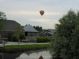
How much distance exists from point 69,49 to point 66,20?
7.82ft

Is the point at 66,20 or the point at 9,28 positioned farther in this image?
the point at 9,28

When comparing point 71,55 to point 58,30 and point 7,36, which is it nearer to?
point 58,30

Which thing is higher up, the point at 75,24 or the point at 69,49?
the point at 75,24

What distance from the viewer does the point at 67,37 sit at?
21547 millimetres

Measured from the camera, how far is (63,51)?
2142cm

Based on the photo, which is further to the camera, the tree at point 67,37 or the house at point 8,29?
the house at point 8,29

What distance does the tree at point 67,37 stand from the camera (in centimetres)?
2064

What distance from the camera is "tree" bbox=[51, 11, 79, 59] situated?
20.6 m

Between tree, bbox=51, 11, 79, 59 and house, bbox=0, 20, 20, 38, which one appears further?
house, bbox=0, 20, 20, 38

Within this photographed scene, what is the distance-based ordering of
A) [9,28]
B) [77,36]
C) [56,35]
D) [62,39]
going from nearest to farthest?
[77,36] → [62,39] → [56,35] → [9,28]

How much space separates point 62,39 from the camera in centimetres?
2183

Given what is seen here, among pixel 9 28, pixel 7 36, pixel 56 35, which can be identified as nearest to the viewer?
pixel 56 35

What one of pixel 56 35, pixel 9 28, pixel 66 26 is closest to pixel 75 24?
pixel 66 26

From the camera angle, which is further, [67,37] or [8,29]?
[8,29]
